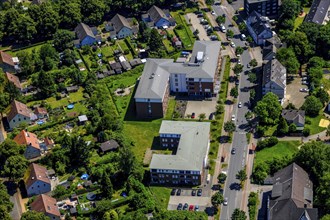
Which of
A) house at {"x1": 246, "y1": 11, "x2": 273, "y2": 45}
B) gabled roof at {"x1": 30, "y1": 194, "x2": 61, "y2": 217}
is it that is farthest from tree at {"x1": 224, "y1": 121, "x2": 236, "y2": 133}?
gabled roof at {"x1": 30, "y1": 194, "x2": 61, "y2": 217}

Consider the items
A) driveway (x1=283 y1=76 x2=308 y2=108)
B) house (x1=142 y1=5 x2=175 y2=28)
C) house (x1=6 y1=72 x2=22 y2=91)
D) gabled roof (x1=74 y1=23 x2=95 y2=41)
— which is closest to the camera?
driveway (x1=283 y1=76 x2=308 y2=108)

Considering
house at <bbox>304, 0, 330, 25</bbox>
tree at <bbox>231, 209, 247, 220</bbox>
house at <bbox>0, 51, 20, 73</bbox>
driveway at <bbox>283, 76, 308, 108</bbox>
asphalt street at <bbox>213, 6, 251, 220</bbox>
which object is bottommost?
house at <bbox>0, 51, 20, 73</bbox>

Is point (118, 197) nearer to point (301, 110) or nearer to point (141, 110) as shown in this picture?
point (141, 110)

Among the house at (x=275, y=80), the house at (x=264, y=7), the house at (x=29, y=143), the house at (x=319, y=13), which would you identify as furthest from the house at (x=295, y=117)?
the house at (x=29, y=143)

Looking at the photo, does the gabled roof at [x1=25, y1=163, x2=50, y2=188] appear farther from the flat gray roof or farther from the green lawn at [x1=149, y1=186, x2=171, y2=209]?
the flat gray roof

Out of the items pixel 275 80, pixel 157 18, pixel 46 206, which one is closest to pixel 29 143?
pixel 46 206

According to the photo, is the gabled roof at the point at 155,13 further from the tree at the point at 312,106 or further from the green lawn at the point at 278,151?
the green lawn at the point at 278,151

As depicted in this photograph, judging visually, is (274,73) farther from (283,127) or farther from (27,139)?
(27,139)
